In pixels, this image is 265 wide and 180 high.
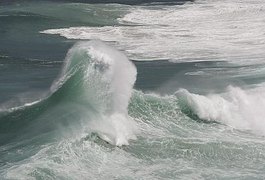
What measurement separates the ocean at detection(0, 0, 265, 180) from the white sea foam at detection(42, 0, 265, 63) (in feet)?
0.52

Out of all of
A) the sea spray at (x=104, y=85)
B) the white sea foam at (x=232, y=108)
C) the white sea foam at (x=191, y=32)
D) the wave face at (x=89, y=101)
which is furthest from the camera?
the white sea foam at (x=191, y=32)

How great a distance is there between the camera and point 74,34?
34219 millimetres

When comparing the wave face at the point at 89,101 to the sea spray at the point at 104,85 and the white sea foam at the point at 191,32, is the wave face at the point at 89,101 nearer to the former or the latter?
the sea spray at the point at 104,85

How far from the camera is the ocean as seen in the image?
530 inches

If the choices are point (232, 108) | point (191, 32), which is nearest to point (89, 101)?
point (232, 108)

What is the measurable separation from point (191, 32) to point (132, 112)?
18472mm

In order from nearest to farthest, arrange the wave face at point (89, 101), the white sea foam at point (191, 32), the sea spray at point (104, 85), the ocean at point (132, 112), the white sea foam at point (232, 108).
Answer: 1. the ocean at point (132, 112)
2. the wave face at point (89, 101)
3. the sea spray at point (104, 85)
4. the white sea foam at point (232, 108)
5. the white sea foam at point (191, 32)

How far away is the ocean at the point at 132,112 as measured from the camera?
1345 centimetres

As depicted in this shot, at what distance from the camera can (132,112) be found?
1675 cm

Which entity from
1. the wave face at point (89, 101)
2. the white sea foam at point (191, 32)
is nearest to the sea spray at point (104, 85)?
the wave face at point (89, 101)

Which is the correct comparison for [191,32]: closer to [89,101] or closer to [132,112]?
[132,112]

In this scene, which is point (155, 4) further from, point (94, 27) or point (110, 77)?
point (110, 77)

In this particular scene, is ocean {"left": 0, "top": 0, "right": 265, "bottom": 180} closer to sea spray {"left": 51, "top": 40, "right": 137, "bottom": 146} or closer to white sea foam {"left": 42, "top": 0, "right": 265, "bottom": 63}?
sea spray {"left": 51, "top": 40, "right": 137, "bottom": 146}

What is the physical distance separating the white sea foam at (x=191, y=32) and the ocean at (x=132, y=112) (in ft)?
0.52
